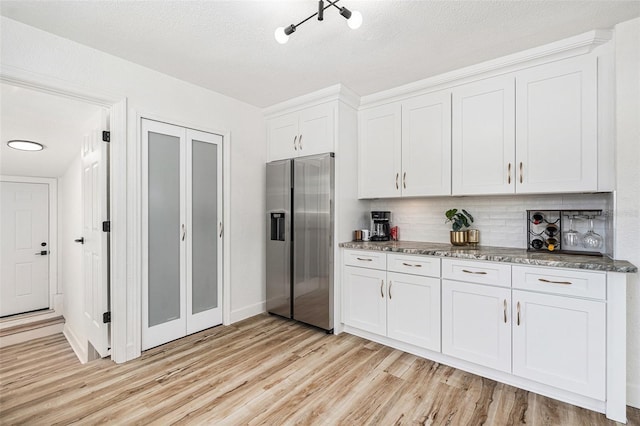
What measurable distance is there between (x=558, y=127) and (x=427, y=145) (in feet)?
3.21

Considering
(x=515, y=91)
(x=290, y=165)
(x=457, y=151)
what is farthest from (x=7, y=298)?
(x=515, y=91)

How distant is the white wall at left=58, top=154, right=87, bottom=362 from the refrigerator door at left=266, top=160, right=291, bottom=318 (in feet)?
6.10

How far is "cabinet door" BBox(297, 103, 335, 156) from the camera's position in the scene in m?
3.08

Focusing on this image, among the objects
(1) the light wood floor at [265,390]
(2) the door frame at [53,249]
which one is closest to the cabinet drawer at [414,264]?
(1) the light wood floor at [265,390]

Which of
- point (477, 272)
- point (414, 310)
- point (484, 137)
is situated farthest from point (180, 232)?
point (484, 137)

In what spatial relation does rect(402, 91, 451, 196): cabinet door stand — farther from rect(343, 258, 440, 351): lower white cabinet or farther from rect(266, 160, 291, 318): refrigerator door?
rect(266, 160, 291, 318): refrigerator door

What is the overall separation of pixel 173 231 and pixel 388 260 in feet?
6.71

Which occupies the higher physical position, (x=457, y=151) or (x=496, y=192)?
(x=457, y=151)

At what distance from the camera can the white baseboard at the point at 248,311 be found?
334 centimetres

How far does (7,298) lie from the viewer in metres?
4.49

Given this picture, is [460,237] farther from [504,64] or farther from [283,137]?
[283,137]

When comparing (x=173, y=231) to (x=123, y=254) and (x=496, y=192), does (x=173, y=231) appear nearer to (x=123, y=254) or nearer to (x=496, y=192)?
(x=123, y=254)

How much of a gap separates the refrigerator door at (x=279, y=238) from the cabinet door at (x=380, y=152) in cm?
84

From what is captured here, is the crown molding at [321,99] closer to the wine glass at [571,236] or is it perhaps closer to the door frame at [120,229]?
the door frame at [120,229]
